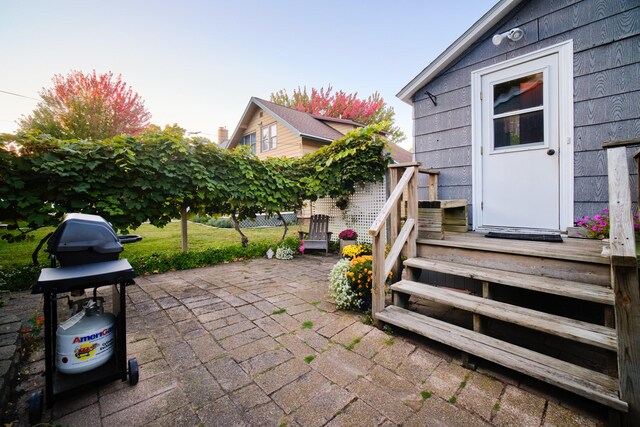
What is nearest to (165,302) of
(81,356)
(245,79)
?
(81,356)

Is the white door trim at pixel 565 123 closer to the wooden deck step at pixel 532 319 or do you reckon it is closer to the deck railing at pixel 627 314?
the wooden deck step at pixel 532 319

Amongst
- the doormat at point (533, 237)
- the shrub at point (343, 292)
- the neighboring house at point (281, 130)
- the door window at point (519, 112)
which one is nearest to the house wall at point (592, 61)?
the door window at point (519, 112)

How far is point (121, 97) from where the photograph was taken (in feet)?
44.6

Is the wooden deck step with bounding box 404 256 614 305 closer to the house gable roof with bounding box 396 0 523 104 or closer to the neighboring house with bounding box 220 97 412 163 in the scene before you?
the house gable roof with bounding box 396 0 523 104

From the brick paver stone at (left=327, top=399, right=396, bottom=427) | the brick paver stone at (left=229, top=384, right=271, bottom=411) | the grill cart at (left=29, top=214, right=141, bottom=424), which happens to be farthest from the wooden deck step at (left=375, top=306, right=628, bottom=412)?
the grill cart at (left=29, top=214, right=141, bottom=424)

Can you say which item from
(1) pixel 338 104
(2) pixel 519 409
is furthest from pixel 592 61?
(1) pixel 338 104

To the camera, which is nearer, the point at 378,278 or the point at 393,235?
the point at 378,278

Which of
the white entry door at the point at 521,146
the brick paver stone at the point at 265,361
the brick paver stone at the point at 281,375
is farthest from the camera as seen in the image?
the white entry door at the point at 521,146

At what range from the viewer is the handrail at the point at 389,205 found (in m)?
2.35

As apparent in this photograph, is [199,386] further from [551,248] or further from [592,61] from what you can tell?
[592,61]

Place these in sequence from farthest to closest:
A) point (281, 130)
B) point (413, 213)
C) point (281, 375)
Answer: point (281, 130) → point (413, 213) → point (281, 375)

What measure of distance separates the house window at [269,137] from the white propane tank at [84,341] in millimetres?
11856

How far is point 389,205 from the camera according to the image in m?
2.63

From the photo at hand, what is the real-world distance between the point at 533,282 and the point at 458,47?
3.27 m
